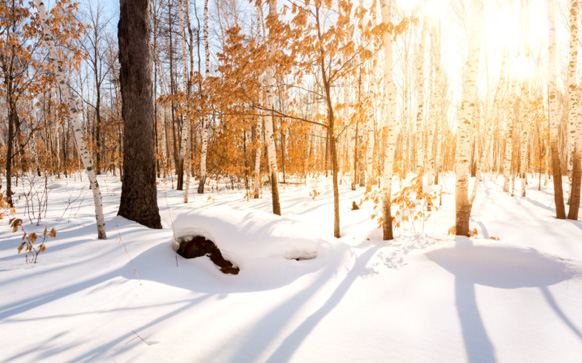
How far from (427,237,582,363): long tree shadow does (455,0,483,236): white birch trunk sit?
2.92 feet

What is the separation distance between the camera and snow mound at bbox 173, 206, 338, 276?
3453 millimetres

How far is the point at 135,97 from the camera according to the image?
5.21 metres

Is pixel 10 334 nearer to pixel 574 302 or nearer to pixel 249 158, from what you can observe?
pixel 574 302

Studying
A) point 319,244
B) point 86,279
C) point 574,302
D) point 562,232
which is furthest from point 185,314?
point 562,232

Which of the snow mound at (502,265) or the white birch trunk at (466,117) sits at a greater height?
the white birch trunk at (466,117)

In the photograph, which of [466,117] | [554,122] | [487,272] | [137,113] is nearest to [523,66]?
[554,122]

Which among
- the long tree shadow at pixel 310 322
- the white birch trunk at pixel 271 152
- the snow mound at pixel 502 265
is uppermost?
the white birch trunk at pixel 271 152

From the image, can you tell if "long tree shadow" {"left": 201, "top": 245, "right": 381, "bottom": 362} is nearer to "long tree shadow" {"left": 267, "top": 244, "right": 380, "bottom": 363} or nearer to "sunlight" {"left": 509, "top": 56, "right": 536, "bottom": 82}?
"long tree shadow" {"left": 267, "top": 244, "right": 380, "bottom": 363}

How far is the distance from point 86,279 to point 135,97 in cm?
364

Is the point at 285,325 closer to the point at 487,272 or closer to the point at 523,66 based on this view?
the point at 487,272

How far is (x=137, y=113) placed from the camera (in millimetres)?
5238

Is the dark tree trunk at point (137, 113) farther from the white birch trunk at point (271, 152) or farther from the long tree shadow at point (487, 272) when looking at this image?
the long tree shadow at point (487, 272)

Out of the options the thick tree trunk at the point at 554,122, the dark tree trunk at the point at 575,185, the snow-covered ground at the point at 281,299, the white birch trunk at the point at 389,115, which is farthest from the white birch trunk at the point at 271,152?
the dark tree trunk at the point at 575,185

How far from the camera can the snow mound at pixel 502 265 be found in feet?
9.50
